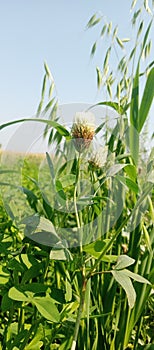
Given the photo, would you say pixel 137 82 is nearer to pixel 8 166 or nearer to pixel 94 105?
pixel 94 105

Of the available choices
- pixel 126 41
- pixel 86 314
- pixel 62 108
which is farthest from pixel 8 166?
pixel 126 41

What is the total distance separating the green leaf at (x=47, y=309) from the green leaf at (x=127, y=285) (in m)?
0.10

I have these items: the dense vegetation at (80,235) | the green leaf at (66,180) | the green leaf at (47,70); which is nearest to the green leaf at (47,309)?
the dense vegetation at (80,235)

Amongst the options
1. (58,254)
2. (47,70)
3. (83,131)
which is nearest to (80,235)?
(58,254)

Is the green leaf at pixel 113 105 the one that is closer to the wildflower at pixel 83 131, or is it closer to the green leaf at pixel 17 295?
the wildflower at pixel 83 131

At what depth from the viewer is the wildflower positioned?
66cm

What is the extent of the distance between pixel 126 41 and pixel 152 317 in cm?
75

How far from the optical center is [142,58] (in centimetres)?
104

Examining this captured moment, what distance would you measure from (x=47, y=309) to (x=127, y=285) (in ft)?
0.39

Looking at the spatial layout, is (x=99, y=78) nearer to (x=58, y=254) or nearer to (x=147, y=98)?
(x=147, y=98)

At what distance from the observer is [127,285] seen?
590 mm

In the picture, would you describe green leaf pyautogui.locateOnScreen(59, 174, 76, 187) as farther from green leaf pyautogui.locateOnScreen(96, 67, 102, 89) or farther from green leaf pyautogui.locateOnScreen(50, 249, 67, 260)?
green leaf pyautogui.locateOnScreen(96, 67, 102, 89)

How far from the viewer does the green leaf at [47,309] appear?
0.63m

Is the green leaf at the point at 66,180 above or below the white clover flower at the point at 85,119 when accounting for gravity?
below
